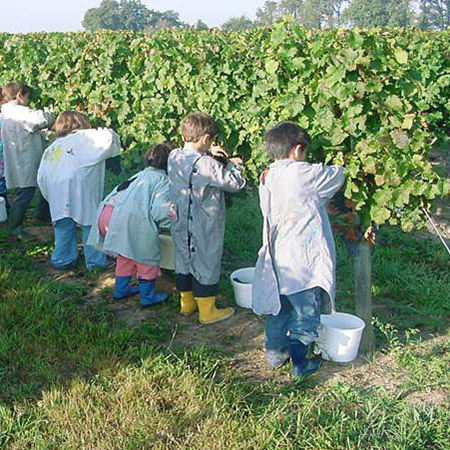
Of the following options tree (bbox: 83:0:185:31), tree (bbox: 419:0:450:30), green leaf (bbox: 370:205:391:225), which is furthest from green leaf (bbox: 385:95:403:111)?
tree (bbox: 83:0:185:31)

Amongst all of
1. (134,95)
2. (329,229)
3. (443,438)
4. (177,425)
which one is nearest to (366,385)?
(443,438)

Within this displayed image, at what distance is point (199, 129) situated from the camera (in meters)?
4.54

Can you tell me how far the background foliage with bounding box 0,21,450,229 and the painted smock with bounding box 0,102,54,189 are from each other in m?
0.60

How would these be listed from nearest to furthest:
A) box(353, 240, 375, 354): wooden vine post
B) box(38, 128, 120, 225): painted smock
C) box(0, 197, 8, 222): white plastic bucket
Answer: box(353, 240, 375, 354): wooden vine post
box(38, 128, 120, 225): painted smock
box(0, 197, 8, 222): white plastic bucket

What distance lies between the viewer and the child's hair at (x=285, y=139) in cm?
385

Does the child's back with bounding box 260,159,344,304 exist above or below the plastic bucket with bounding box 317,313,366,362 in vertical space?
above

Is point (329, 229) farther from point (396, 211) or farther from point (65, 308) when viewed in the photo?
point (65, 308)

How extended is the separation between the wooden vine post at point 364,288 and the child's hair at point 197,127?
49.3 inches

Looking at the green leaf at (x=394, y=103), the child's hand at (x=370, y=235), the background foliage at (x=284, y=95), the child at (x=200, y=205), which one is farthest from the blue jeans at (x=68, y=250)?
the green leaf at (x=394, y=103)

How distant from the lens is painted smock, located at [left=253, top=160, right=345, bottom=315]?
3.79 m

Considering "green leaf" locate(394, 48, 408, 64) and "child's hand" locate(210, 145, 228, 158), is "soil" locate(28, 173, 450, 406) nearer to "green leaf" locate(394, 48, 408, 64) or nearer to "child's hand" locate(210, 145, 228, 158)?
"child's hand" locate(210, 145, 228, 158)

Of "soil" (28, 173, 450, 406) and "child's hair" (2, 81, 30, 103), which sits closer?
"soil" (28, 173, 450, 406)

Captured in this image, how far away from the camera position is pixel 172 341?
446 cm

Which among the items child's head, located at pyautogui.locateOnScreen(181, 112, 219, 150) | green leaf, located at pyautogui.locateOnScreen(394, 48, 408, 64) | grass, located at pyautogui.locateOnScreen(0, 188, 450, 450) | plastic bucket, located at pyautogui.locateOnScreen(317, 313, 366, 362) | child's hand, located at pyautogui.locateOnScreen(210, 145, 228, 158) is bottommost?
grass, located at pyautogui.locateOnScreen(0, 188, 450, 450)
